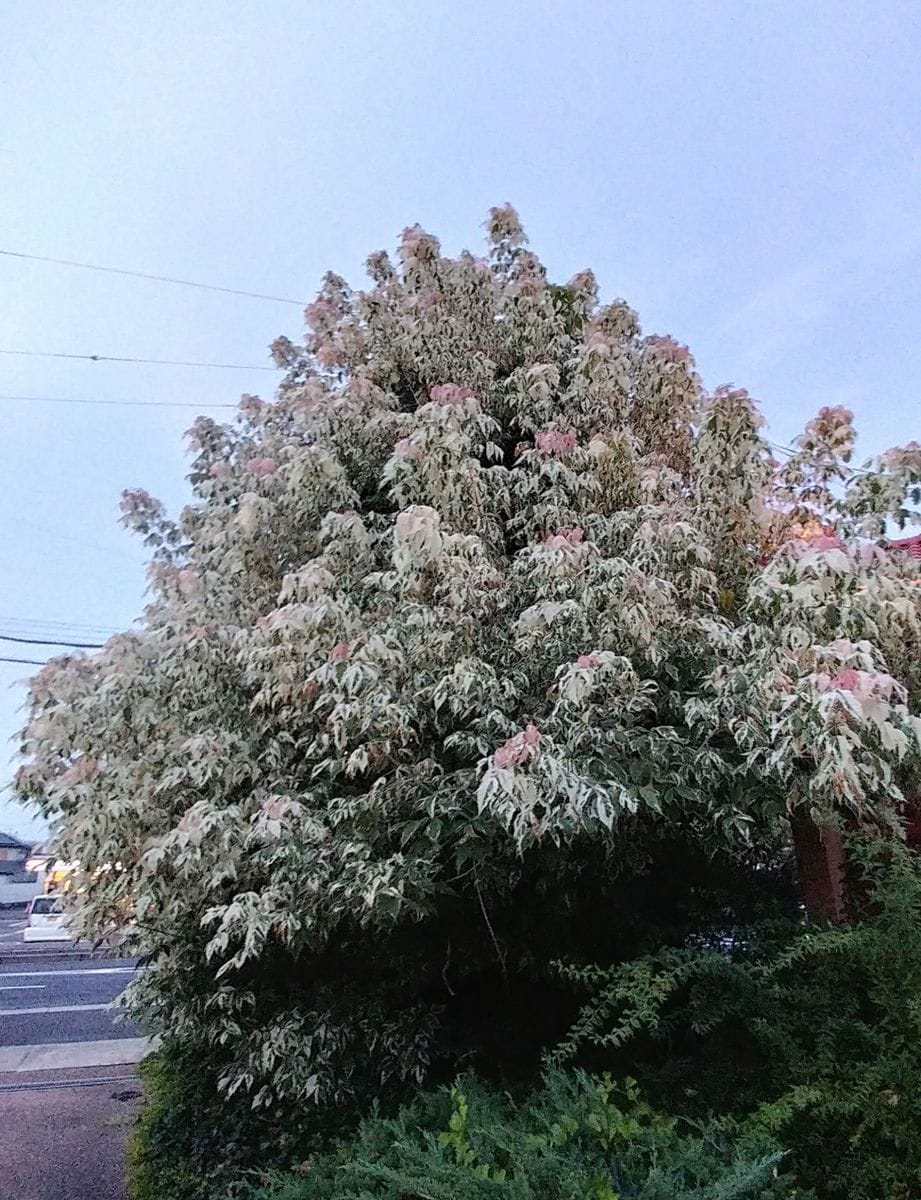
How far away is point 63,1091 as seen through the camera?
6.55 meters

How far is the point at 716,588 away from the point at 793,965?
4.57ft

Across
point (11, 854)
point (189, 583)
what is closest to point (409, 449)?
point (189, 583)

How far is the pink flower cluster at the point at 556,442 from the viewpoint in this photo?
3.43 meters

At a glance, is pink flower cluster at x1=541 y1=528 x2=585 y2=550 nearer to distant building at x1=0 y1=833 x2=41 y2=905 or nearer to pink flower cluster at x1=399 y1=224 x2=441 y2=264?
pink flower cluster at x1=399 y1=224 x2=441 y2=264

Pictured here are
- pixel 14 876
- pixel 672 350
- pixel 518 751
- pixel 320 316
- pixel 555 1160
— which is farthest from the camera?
pixel 14 876

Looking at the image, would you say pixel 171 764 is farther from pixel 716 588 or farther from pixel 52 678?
pixel 716 588

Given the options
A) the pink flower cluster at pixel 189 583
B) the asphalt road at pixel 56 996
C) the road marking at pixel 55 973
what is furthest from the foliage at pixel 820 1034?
the road marking at pixel 55 973

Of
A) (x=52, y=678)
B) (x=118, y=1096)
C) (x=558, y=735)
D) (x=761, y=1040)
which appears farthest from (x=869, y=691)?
(x=118, y=1096)

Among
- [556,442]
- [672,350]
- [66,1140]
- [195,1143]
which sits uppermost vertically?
[672,350]

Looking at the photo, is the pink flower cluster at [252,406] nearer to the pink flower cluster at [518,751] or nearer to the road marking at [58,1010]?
the pink flower cluster at [518,751]

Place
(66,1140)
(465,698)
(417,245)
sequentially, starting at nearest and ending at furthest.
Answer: (465,698) < (417,245) < (66,1140)

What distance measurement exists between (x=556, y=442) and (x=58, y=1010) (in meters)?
11.3

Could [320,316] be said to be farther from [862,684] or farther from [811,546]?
[862,684]

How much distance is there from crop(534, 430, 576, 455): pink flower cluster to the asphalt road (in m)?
5.95
